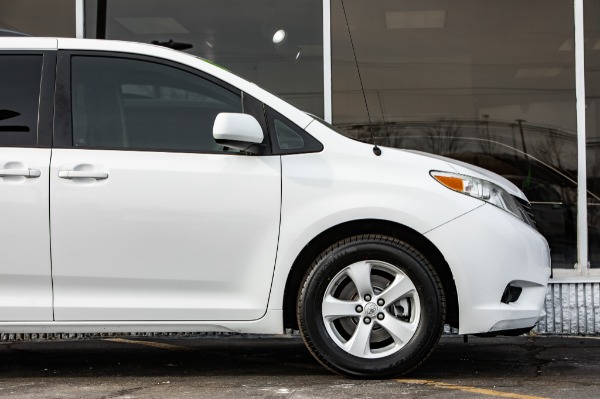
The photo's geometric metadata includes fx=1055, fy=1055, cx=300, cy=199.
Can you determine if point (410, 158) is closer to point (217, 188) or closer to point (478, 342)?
point (217, 188)

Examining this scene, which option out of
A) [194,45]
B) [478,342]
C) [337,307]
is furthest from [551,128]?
[337,307]

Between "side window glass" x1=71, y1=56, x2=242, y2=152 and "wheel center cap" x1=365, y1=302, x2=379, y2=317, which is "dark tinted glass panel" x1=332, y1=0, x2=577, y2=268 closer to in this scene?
"side window glass" x1=71, y1=56, x2=242, y2=152

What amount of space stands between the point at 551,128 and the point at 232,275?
3899 millimetres

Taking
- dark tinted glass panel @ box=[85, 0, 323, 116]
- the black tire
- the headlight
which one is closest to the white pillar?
dark tinted glass panel @ box=[85, 0, 323, 116]

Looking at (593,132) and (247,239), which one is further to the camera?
(593,132)

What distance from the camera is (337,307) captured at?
5.54m

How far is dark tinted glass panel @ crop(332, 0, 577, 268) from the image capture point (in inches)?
333

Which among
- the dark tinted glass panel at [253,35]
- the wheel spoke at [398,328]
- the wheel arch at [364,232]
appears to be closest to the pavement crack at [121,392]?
the wheel arch at [364,232]

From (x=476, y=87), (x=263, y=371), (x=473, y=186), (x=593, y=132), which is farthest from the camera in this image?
(x=476, y=87)

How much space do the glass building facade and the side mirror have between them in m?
3.02

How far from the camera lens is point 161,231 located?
18.1 feet

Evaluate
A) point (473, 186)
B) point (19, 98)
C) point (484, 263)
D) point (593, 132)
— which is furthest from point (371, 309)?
point (593, 132)

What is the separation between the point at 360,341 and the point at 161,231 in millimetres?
1191

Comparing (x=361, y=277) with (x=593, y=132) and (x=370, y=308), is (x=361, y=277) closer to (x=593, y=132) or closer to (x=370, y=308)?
(x=370, y=308)
